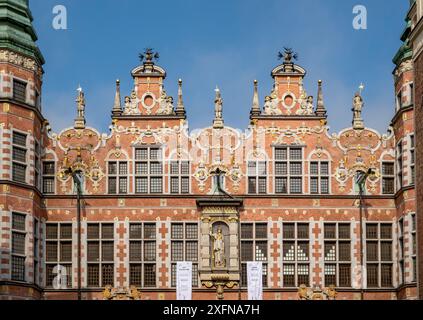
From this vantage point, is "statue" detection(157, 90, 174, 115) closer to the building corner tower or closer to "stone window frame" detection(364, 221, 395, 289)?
the building corner tower

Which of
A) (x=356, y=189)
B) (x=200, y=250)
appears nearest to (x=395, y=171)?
(x=356, y=189)

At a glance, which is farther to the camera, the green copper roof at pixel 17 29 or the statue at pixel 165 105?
the statue at pixel 165 105

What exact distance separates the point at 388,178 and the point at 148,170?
10.4 m

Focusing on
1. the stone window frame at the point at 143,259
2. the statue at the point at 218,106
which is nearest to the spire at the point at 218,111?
the statue at the point at 218,106

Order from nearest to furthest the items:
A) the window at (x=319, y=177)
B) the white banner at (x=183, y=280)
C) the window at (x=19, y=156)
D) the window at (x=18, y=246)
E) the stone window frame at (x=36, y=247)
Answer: the window at (x=18, y=246) → the window at (x=19, y=156) → the white banner at (x=183, y=280) → the stone window frame at (x=36, y=247) → the window at (x=319, y=177)

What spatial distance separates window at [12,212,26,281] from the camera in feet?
154

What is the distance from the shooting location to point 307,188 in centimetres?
5012

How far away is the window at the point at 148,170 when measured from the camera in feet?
165

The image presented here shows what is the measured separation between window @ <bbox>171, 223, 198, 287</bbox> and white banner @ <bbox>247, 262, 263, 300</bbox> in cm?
258

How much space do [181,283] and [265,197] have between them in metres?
5.32

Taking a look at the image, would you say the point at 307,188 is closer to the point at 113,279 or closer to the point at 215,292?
the point at 215,292

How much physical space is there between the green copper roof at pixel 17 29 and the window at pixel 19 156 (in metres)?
3.55

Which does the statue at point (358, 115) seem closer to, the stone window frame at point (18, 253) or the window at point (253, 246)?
the window at point (253, 246)

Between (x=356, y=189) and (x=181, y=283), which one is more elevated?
(x=356, y=189)
